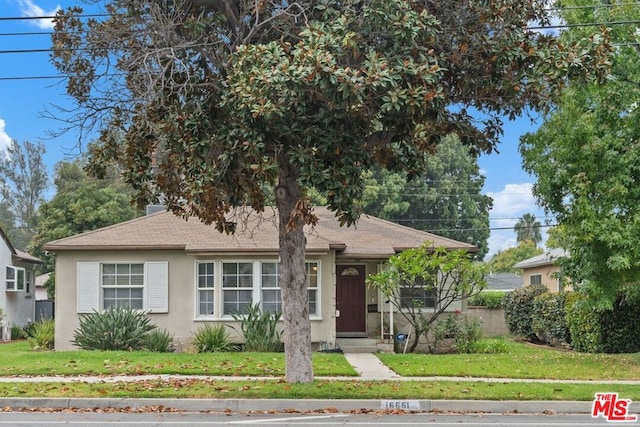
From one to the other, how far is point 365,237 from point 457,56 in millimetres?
11783

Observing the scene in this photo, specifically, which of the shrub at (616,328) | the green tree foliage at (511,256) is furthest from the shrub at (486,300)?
the green tree foliage at (511,256)

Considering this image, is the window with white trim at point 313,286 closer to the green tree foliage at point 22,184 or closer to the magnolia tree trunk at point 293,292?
the magnolia tree trunk at point 293,292

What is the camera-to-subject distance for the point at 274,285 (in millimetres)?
20297

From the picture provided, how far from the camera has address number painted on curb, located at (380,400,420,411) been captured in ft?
36.2

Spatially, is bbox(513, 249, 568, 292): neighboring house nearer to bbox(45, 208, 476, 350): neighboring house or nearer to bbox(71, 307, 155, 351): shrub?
bbox(45, 208, 476, 350): neighboring house

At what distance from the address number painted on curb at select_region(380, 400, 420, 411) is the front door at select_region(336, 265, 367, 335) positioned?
425 inches

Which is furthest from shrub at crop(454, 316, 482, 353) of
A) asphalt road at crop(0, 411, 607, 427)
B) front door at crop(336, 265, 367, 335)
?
asphalt road at crop(0, 411, 607, 427)

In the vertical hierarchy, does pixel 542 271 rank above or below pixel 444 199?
below

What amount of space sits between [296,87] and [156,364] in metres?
8.14

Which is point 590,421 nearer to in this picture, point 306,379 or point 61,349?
point 306,379

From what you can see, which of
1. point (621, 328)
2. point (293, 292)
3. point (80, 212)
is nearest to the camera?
point (293, 292)

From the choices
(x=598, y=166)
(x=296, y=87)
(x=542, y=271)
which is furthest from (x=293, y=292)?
(x=542, y=271)

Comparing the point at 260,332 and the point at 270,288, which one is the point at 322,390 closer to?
the point at 260,332

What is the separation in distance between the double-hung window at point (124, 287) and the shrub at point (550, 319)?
44.4ft
